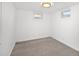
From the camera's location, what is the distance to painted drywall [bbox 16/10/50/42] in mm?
2984

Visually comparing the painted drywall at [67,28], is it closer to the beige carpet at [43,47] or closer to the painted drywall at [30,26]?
the beige carpet at [43,47]

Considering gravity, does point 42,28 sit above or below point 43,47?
above

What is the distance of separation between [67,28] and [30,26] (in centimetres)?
147

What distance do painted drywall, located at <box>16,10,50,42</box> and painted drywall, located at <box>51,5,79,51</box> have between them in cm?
40

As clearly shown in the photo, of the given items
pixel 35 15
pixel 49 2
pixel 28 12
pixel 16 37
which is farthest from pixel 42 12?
pixel 49 2

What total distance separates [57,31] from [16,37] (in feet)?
5.61

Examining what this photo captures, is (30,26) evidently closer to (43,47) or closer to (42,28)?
(42,28)

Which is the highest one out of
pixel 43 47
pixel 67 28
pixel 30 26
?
pixel 30 26

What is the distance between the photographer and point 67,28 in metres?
3.40

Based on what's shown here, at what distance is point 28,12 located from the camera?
3057 millimetres

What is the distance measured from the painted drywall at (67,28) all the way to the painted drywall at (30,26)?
405 millimetres

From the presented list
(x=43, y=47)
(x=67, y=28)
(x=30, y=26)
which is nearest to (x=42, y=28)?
(x=30, y=26)

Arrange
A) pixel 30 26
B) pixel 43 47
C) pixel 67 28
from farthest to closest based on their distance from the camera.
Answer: pixel 67 28, pixel 43 47, pixel 30 26

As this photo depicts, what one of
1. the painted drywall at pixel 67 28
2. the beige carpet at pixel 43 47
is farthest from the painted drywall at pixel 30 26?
the painted drywall at pixel 67 28
